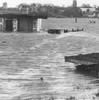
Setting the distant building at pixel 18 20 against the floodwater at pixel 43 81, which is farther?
the distant building at pixel 18 20

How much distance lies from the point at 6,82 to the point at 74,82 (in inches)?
164

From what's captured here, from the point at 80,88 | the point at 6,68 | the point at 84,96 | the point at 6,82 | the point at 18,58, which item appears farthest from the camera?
the point at 18,58

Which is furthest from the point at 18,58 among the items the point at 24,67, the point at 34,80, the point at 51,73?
the point at 34,80

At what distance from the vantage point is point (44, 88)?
21.7 m

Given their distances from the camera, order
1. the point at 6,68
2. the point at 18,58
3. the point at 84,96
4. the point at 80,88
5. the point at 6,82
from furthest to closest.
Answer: the point at 18,58 < the point at 6,68 < the point at 6,82 < the point at 80,88 < the point at 84,96

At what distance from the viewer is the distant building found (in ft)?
262

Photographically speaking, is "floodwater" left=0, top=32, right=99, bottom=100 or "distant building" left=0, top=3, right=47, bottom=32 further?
"distant building" left=0, top=3, right=47, bottom=32

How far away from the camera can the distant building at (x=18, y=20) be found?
7981 cm

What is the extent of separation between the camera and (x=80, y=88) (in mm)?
21641

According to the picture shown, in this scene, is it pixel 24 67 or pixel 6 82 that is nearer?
pixel 6 82

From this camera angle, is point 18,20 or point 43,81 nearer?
point 43,81

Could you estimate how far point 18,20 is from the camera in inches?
3199

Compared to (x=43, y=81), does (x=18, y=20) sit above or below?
above

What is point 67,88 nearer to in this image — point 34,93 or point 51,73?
point 34,93
